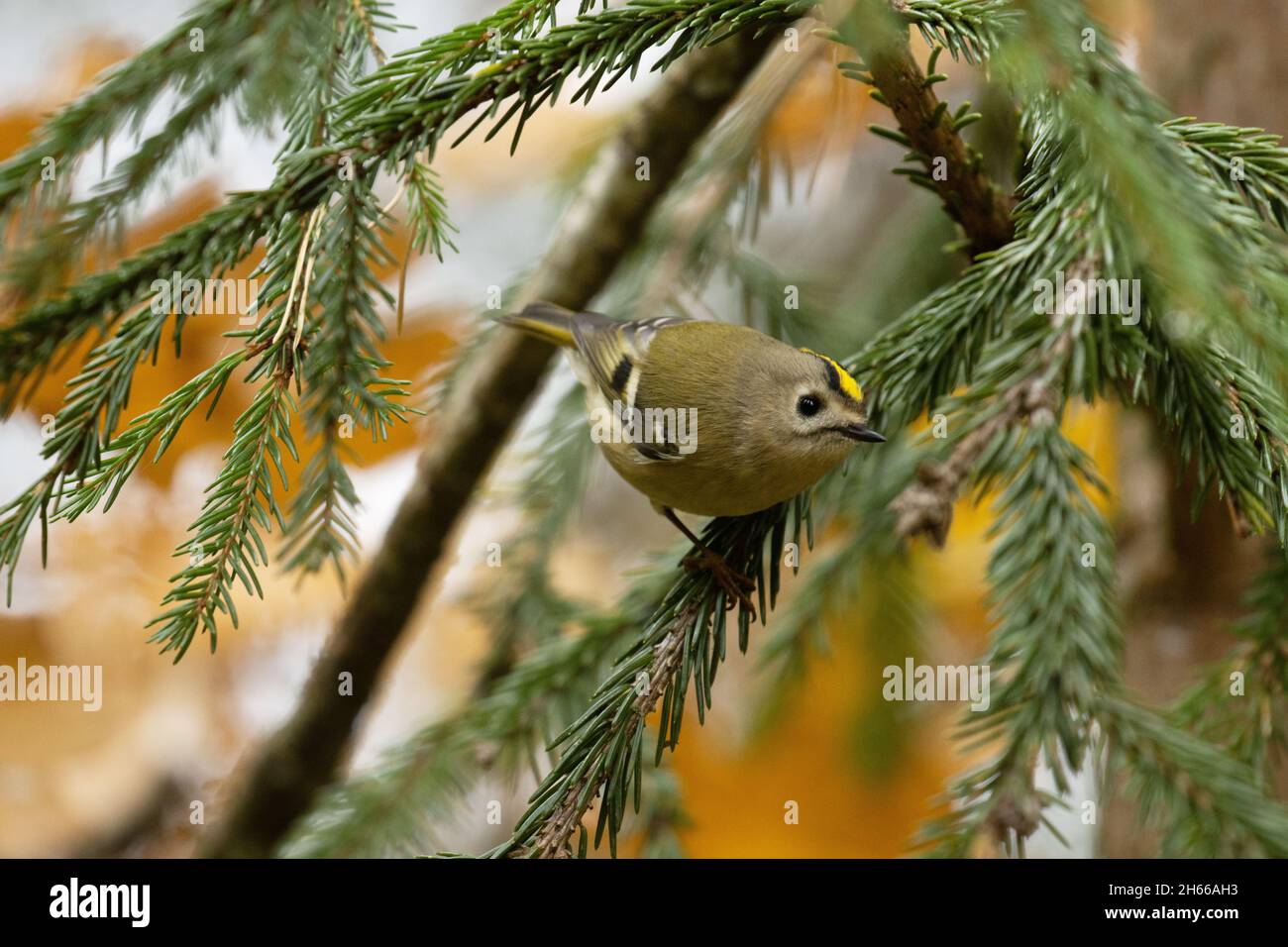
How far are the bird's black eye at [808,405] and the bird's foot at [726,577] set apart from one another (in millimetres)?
216

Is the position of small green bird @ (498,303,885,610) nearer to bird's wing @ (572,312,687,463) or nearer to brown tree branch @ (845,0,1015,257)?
bird's wing @ (572,312,687,463)

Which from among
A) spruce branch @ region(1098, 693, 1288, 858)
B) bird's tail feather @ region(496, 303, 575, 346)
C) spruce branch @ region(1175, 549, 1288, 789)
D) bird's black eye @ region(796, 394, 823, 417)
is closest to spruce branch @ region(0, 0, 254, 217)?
bird's tail feather @ region(496, 303, 575, 346)

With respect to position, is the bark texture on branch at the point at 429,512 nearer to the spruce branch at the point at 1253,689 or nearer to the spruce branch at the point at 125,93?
the spruce branch at the point at 125,93

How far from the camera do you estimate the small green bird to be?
46.7 inches

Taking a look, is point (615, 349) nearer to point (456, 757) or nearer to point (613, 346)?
point (613, 346)

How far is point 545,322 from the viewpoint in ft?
4.96

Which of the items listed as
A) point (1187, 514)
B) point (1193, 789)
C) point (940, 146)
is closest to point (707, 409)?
point (940, 146)

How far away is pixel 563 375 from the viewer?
2.06 metres

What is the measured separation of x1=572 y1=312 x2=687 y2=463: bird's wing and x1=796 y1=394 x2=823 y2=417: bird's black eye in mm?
300

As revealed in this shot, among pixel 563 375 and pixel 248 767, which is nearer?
pixel 248 767
